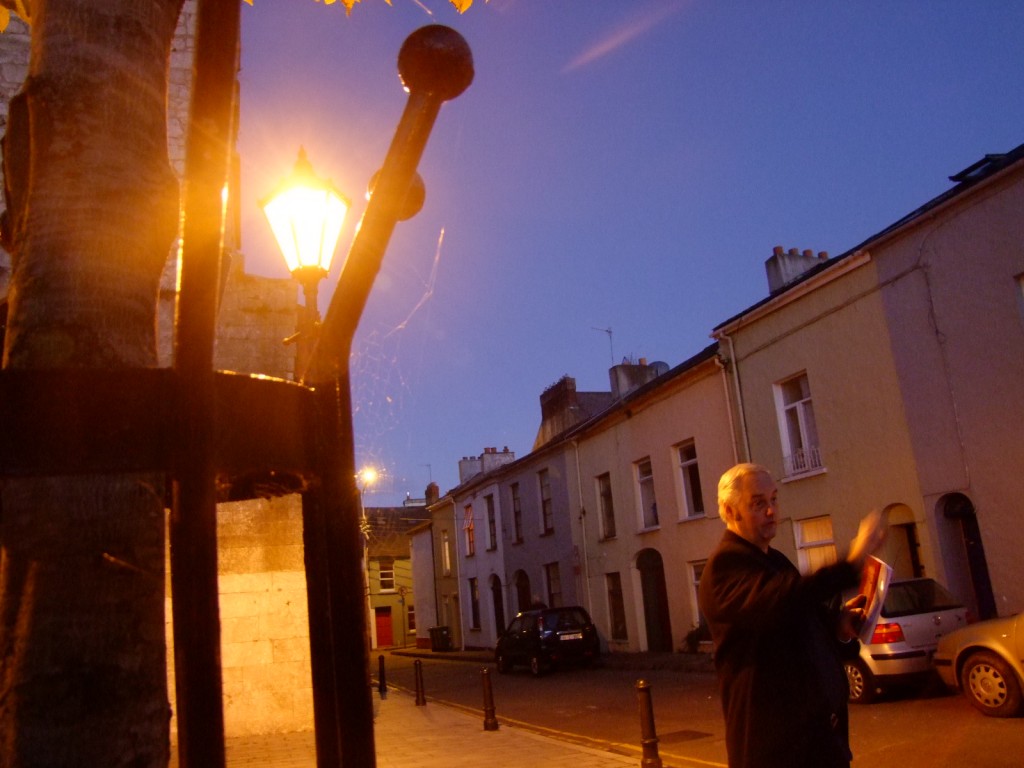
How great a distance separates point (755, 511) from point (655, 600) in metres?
21.5

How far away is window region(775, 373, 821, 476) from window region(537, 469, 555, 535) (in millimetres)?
13458

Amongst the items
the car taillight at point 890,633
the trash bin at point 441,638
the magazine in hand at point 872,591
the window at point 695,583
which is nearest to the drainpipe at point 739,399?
the window at point 695,583

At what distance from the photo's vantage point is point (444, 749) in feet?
33.3

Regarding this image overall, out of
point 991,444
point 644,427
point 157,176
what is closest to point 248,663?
point 157,176

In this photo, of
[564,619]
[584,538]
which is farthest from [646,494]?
[564,619]

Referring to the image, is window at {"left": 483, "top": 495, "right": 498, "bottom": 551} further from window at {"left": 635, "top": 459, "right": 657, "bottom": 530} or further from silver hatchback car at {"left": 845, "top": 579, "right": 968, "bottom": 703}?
silver hatchback car at {"left": 845, "top": 579, "right": 968, "bottom": 703}

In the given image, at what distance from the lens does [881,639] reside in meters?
10.9

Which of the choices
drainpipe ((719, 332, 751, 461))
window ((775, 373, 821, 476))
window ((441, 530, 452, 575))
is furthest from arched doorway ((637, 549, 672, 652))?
window ((441, 530, 452, 575))

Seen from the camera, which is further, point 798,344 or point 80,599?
point 798,344

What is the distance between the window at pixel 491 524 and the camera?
35656 mm

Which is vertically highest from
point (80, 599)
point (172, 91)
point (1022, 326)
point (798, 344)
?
point (172, 91)

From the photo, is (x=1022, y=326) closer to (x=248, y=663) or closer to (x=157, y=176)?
(x=248, y=663)

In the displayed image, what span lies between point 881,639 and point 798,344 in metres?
7.53

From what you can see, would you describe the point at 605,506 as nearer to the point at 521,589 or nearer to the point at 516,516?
the point at 516,516
